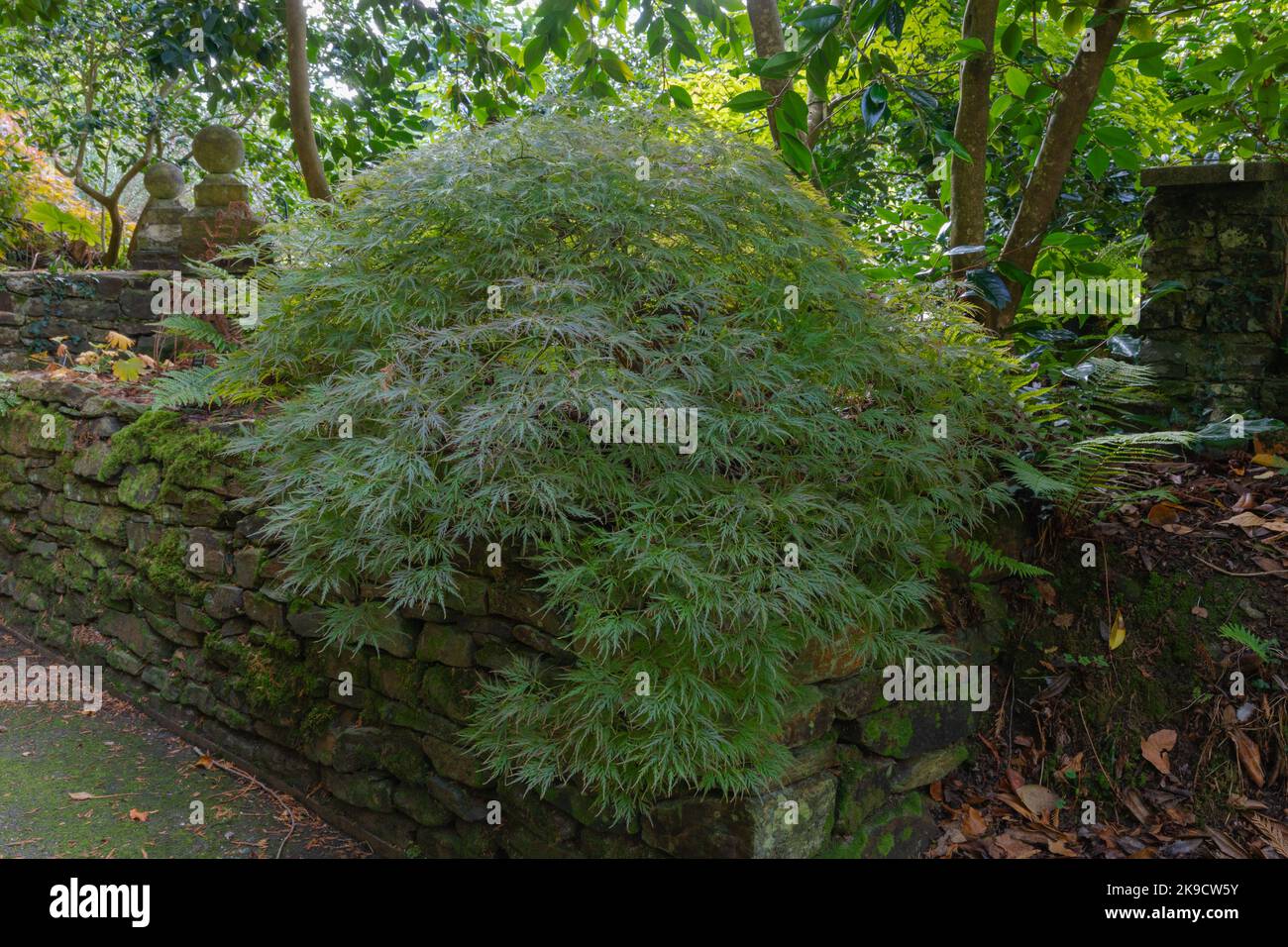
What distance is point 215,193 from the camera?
6.73m

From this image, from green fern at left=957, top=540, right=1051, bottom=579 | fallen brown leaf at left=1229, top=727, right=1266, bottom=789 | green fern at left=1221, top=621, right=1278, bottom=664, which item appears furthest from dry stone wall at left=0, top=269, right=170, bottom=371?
fallen brown leaf at left=1229, top=727, right=1266, bottom=789

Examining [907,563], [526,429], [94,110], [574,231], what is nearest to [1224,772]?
[907,563]

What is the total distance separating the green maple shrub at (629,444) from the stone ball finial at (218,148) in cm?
403

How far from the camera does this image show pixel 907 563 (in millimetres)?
2803

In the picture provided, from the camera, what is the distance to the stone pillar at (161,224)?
6.87 metres

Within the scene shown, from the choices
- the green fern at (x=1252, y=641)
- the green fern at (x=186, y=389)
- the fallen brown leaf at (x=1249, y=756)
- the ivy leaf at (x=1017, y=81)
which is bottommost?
the fallen brown leaf at (x=1249, y=756)

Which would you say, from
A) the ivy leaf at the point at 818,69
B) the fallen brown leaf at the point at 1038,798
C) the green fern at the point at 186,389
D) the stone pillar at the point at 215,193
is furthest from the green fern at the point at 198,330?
the fallen brown leaf at the point at 1038,798

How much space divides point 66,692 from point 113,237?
18.4 feet

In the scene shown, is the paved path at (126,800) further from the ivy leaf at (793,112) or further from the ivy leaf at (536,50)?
the ivy leaf at (536,50)

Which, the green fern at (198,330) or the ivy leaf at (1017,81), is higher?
the ivy leaf at (1017,81)

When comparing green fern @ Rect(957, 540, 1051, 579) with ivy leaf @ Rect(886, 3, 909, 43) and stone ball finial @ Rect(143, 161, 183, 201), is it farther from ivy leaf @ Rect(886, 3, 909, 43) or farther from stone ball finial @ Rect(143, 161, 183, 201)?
stone ball finial @ Rect(143, 161, 183, 201)

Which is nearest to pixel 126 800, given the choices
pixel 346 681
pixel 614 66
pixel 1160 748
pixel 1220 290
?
pixel 346 681

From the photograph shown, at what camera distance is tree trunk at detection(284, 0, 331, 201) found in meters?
5.60

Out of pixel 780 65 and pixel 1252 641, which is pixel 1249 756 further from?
pixel 780 65
